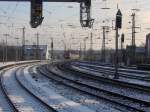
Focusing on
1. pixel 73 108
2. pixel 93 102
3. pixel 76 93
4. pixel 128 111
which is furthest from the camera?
pixel 76 93

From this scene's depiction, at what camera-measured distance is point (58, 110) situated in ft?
59.7

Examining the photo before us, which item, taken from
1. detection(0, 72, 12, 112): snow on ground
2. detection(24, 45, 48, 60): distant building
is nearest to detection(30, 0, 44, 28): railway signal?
detection(0, 72, 12, 112): snow on ground

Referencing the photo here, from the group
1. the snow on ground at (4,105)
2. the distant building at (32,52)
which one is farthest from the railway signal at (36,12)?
the distant building at (32,52)

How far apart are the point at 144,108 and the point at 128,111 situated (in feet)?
3.32

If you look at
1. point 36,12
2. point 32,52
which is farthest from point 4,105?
point 32,52

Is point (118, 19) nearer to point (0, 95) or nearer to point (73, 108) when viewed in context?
point (0, 95)

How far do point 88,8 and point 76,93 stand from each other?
467 centimetres

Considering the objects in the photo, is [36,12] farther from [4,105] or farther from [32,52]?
[32,52]

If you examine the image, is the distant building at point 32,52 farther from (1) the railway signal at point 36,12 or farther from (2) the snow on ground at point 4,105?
(2) the snow on ground at point 4,105

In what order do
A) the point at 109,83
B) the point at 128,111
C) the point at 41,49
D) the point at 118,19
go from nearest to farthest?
the point at 128,111, the point at 109,83, the point at 118,19, the point at 41,49

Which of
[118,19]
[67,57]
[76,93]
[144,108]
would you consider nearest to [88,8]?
[76,93]

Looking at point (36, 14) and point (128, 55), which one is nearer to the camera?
point (36, 14)

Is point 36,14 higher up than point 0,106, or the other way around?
point 36,14

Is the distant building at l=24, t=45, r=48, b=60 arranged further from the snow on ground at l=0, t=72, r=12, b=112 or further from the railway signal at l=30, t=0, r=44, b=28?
the snow on ground at l=0, t=72, r=12, b=112
